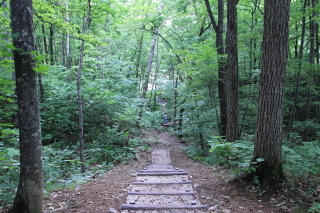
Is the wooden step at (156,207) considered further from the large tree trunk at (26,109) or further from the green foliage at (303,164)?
the green foliage at (303,164)

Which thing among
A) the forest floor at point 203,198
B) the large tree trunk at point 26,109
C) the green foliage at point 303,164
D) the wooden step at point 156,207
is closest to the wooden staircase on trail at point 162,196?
the wooden step at point 156,207

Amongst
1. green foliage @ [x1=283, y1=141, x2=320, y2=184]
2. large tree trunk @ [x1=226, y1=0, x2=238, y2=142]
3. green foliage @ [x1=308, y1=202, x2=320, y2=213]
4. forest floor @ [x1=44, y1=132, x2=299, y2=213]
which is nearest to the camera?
green foliage @ [x1=308, y1=202, x2=320, y2=213]

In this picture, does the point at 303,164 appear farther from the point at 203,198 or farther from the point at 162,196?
the point at 162,196

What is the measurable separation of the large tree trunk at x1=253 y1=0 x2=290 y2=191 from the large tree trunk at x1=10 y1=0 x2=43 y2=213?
4041mm

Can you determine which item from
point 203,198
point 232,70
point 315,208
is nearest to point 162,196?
point 203,198

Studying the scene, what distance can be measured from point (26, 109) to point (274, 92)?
173 inches

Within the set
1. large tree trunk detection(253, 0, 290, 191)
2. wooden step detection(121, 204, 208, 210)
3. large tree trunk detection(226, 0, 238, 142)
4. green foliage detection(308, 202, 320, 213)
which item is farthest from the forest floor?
large tree trunk detection(226, 0, 238, 142)

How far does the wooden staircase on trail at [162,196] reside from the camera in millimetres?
3457

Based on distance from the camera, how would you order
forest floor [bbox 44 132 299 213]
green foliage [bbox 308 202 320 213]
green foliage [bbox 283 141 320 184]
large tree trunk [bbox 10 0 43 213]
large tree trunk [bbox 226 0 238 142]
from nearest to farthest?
large tree trunk [bbox 10 0 43 213], green foliage [bbox 308 202 320 213], forest floor [bbox 44 132 299 213], green foliage [bbox 283 141 320 184], large tree trunk [bbox 226 0 238 142]

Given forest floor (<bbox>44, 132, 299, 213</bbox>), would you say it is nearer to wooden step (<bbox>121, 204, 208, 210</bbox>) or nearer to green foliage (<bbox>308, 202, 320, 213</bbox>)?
wooden step (<bbox>121, 204, 208, 210</bbox>)

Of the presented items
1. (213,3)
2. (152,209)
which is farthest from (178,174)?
(213,3)

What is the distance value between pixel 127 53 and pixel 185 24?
737 cm

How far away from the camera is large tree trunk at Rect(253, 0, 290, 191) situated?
4031 mm

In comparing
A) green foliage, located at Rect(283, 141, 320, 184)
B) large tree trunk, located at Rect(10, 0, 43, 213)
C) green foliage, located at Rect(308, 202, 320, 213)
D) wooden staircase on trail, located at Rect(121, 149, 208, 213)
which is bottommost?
wooden staircase on trail, located at Rect(121, 149, 208, 213)
